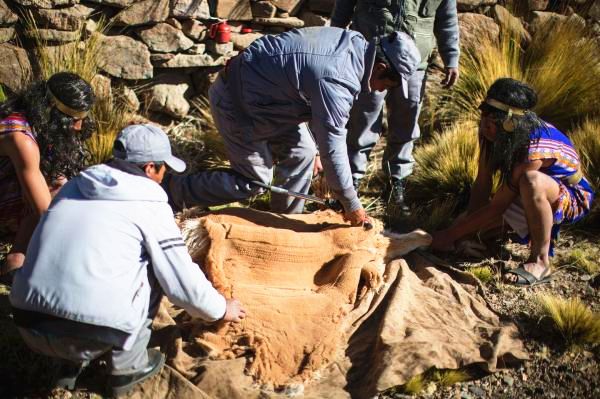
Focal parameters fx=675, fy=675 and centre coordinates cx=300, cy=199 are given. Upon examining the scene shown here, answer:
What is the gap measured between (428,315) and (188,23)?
9.93 ft

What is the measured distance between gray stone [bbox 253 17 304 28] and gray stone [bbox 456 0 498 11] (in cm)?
164

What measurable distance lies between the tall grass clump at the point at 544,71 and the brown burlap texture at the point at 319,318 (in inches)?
85.5

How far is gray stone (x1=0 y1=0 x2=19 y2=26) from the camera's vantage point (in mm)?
4441

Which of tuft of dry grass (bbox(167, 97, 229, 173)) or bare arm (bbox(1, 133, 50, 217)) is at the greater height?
bare arm (bbox(1, 133, 50, 217))

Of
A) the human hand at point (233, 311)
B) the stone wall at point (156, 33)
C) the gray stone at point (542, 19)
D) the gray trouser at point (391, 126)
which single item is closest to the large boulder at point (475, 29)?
the stone wall at point (156, 33)

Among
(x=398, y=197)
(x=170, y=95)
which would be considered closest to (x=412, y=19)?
(x=398, y=197)

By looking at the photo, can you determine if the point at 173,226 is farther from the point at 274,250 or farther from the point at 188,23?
the point at 188,23

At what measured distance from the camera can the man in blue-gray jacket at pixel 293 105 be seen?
3436 mm

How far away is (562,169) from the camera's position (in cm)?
385

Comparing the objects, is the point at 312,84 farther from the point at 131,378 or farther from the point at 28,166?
the point at 131,378

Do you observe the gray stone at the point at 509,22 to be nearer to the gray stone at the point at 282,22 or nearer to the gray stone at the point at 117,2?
the gray stone at the point at 282,22

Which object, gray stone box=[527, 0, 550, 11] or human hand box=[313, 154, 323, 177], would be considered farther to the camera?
gray stone box=[527, 0, 550, 11]

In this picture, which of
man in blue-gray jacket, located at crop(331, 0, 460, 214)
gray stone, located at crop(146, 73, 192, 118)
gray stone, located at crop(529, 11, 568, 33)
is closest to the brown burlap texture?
man in blue-gray jacket, located at crop(331, 0, 460, 214)

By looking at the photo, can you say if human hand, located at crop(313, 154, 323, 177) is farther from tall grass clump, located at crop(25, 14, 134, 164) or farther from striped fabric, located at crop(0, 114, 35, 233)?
striped fabric, located at crop(0, 114, 35, 233)
